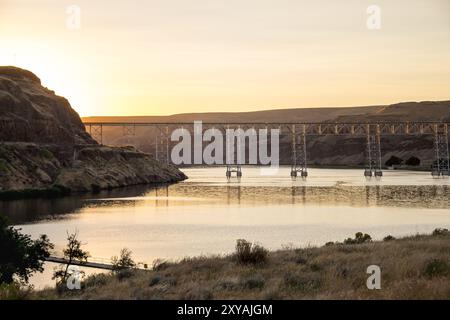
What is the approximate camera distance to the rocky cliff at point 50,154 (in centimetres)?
12450

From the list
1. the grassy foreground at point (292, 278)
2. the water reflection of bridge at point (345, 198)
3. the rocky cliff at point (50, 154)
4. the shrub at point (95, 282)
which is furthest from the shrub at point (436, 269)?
the rocky cliff at point (50, 154)

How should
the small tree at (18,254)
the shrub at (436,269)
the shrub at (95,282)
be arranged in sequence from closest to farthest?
1. the shrub at (436,269)
2. the shrub at (95,282)
3. the small tree at (18,254)

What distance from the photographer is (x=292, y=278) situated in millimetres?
20641

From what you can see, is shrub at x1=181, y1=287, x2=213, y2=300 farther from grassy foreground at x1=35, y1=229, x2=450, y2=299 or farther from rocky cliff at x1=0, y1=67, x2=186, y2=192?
rocky cliff at x1=0, y1=67, x2=186, y2=192

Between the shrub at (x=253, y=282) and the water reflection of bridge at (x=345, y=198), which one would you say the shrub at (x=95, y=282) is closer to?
the shrub at (x=253, y=282)

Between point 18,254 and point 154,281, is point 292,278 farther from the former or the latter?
point 18,254

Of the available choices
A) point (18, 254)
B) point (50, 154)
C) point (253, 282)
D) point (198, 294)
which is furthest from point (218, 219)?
point (50, 154)

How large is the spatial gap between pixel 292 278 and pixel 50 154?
12640cm

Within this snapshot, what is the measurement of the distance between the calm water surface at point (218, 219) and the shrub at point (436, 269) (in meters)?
23.0

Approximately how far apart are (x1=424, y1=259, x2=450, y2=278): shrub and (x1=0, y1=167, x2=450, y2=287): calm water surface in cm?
2300

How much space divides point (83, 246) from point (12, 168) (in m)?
75.4

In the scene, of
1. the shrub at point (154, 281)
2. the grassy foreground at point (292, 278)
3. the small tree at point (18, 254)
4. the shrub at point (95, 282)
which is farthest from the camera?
the small tree at point (18, 254)

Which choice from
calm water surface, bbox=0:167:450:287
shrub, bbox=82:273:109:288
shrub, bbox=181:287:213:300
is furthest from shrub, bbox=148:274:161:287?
calm water surface, bbox=0:167:450:287
